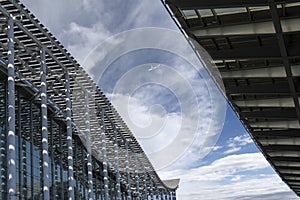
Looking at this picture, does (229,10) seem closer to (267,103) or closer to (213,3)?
(213,3)

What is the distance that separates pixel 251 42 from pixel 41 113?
14.6 m

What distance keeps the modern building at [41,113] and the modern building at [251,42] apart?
9.66 meters

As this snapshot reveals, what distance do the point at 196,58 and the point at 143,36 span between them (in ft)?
7.45

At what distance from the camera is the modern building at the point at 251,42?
12828 mm

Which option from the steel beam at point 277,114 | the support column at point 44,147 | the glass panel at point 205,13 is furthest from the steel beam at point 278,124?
the glass panel at point 205,13

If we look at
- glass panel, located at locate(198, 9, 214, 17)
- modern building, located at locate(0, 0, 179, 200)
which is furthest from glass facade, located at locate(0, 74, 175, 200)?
glass panel, located at locate(198, 9, 214, 17)

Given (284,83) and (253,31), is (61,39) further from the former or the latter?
(253,31)

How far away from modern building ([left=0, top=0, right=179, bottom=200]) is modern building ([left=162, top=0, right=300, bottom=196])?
9.66 meters

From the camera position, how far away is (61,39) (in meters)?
26.3

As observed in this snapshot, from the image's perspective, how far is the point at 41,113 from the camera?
26.8 meters

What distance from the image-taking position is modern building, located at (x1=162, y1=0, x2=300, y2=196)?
12.8 m

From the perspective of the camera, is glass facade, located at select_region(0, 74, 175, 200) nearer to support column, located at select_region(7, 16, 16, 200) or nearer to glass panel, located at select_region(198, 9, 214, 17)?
support column, located at select_region(7, 16, 16, 200)

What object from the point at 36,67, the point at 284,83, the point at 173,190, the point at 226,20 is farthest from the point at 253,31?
the point at 173,190

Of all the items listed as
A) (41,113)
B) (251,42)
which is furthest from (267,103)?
(41,113)
